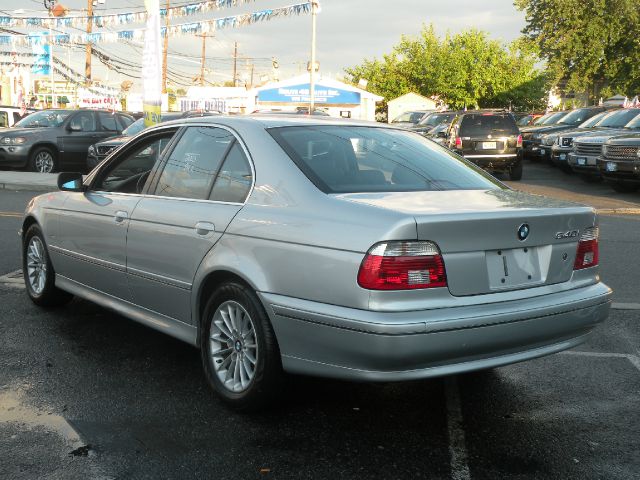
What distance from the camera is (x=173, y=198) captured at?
4695mm

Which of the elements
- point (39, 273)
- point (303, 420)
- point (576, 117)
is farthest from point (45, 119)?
point (303, 420)

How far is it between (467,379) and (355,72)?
2179 inches

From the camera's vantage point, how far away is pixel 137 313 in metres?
4.95

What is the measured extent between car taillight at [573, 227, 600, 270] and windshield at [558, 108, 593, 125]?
72.5 ft

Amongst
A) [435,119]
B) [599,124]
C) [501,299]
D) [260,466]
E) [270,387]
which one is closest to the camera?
[260,466]

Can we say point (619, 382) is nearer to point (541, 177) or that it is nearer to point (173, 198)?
point (173, 198)

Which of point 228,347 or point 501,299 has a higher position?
point 501,299

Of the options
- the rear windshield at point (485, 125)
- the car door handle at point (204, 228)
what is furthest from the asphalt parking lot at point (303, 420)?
the rear windshield at point (485, 125)

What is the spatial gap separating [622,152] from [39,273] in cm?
1267

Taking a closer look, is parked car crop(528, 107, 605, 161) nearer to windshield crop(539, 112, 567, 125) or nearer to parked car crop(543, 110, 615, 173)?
windshield crop(539, 112, 567, 125)

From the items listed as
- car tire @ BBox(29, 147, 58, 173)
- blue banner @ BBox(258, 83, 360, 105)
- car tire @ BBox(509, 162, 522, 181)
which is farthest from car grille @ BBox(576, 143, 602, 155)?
blue banner @ BBox(258, 83, 360, 105)

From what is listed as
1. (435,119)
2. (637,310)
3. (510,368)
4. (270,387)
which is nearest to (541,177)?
(435,119)

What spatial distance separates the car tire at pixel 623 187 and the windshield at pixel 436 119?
1119 cm

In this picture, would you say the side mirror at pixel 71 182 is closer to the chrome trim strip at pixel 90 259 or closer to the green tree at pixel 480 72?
the chrome trim strip at pixel 90 259
